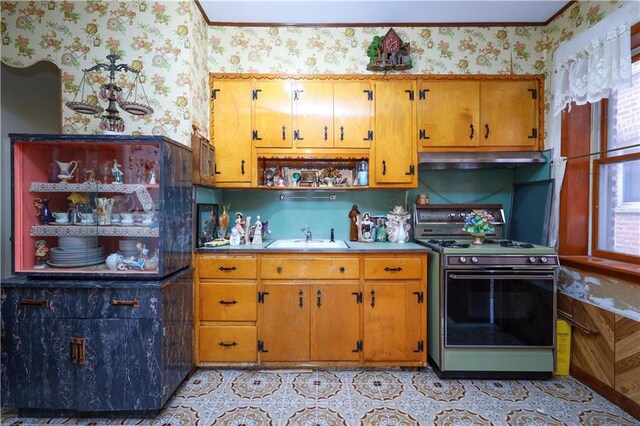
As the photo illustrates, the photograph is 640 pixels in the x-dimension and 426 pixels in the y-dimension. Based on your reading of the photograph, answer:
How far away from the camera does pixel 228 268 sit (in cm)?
263

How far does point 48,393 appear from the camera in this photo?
2021mm

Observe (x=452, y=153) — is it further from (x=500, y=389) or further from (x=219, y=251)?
(x=219, y=251)

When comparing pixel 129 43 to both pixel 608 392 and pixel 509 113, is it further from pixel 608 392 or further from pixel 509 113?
pixel 608 392

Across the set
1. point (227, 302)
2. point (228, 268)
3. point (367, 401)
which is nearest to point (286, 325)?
point (227, 302)

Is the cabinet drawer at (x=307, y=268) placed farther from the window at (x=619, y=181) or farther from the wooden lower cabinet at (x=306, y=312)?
the window at (x=619, y=181)

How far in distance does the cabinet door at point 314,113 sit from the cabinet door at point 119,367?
6.55 feet

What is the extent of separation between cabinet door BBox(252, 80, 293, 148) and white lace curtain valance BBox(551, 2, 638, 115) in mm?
2383

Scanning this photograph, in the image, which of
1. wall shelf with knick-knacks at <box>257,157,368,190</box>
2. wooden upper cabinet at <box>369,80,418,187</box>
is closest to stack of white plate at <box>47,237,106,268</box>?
wall shelf with knick-knacks at <box>257,157,368,190</box>

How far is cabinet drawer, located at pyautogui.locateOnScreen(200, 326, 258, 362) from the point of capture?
2.62 meters

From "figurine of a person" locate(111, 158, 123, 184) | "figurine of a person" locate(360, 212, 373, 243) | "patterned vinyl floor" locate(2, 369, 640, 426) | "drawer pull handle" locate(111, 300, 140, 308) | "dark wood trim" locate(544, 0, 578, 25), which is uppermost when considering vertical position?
"dark wood trim" locate(544, 0, 578, 25)

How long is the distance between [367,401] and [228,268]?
148cm

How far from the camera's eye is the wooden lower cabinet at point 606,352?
2.09m

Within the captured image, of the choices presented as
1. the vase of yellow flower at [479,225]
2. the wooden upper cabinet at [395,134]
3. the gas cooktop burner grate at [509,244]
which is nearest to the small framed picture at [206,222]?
the wooden upper cabinet at [395,134]

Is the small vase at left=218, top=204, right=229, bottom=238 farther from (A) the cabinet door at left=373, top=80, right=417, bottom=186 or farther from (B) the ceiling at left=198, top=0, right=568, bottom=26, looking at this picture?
(B) the ceiling at left=198, top=0, right=568, bottom=26
